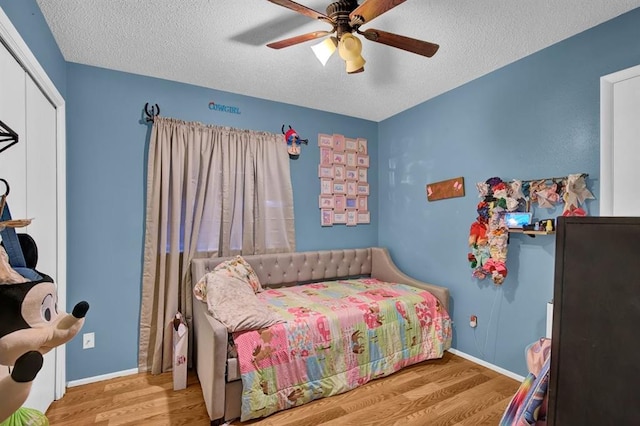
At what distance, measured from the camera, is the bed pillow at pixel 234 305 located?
2.05 meters

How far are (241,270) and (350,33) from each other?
199cm

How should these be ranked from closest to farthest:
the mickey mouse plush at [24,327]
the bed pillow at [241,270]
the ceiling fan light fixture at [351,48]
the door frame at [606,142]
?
the mickey mouse plush at [24,327]
the ceiling fan light fixture at [351,48]
the door frame at [606,142]
the bed pillow at [241,270]

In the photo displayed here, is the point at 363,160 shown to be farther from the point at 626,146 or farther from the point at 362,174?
the point at 626,146

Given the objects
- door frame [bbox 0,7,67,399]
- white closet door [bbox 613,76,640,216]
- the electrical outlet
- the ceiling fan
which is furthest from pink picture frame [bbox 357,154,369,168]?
the electrical outlet

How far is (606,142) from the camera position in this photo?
6.40 ft

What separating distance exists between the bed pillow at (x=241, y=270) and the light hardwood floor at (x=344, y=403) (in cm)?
87

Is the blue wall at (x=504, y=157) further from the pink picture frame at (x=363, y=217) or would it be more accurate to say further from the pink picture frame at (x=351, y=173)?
the pink picture frame at (x=351, y=173)

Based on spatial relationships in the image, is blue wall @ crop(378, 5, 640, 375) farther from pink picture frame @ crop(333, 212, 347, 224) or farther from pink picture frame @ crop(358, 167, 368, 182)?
pink picture frame @ crop(333, 212, 347, 224)

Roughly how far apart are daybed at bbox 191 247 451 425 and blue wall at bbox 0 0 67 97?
5.44ft

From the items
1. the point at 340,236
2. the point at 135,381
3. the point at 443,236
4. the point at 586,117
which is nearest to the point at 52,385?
the point at 135,381

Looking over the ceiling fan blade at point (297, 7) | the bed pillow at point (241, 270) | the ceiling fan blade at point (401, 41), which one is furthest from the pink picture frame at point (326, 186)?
the ceiling fan blade at point (297, 7)

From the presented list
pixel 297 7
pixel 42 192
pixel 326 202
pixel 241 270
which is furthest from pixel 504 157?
pixel 42 192

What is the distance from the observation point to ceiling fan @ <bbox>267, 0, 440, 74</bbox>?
5.03 ft

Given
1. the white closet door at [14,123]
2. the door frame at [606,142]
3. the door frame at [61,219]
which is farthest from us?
the door frame at [61,219]
